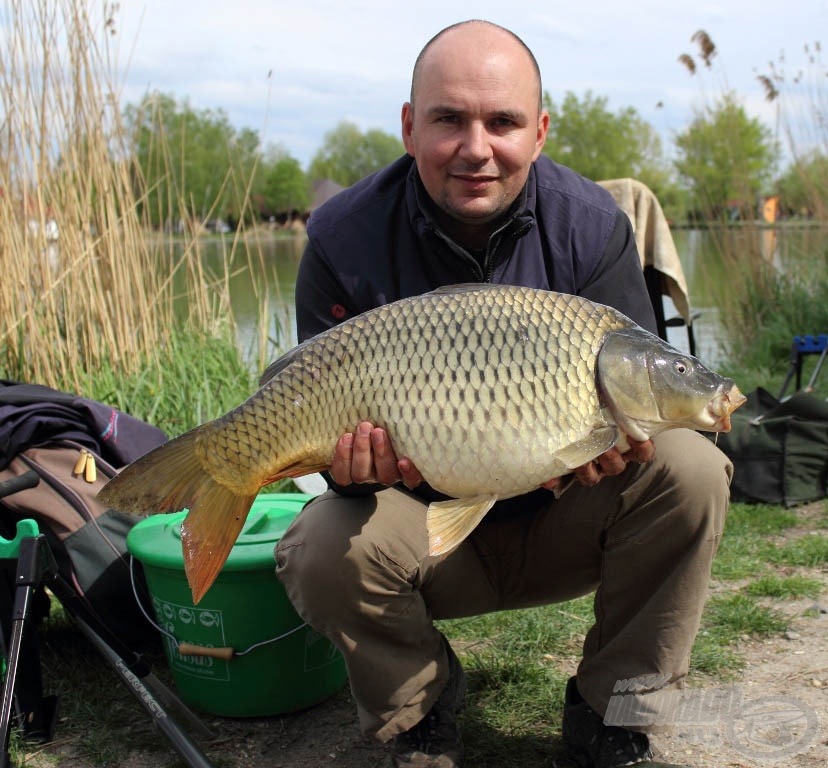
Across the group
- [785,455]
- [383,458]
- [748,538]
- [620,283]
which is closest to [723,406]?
[620,283]

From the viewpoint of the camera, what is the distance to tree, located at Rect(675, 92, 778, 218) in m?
5.55

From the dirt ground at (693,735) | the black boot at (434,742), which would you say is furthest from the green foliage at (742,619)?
the black boot at (434,742)

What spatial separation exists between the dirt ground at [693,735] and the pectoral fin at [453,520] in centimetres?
44

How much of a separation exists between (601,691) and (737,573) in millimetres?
954

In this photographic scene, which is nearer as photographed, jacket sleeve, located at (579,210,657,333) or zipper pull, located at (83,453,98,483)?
jacket sleeve, located at (579,210,657,333)

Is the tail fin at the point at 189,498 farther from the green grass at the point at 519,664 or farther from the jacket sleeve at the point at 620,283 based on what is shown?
the jacket sleeve at the point at 620,283

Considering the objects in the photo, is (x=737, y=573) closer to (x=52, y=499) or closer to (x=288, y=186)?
(x=52, y=499)

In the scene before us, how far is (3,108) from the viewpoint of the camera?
9.42 ft

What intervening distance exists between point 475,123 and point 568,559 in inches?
28.3

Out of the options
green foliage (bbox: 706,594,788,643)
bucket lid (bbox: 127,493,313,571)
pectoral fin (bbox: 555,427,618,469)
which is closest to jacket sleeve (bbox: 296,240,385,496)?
bucket lid (bbox: 127,493,313,571)

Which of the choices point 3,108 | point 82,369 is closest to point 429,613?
point 82,369

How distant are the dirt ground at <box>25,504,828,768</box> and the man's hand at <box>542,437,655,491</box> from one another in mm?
446

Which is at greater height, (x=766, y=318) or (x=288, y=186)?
(x=288, y=186)

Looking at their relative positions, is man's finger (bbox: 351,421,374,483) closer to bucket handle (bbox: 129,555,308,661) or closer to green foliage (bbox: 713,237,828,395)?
bucket handle (bbox: 129,555,308,661)
